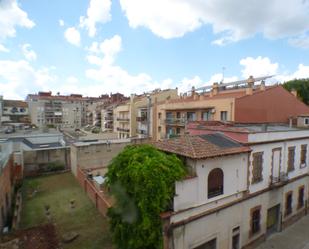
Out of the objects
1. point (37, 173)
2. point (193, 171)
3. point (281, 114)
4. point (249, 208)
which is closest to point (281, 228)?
point (249, 208)

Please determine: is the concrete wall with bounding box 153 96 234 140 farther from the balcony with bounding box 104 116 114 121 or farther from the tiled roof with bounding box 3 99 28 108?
the tiled roof with bounding box 3 99 28 108

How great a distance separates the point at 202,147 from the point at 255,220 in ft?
21.9

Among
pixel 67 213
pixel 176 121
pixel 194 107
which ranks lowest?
pixel 67 213

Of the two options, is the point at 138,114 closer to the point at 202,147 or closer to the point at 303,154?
the point at 303,154

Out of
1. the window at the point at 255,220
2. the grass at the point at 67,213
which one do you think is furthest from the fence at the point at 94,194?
the window at the point at 255,220

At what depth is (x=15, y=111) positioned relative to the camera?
73938mm

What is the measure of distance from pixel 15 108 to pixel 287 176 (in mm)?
80724

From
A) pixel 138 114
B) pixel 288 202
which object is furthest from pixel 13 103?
pixel 288 202

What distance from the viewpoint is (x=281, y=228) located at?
1612 centimetres

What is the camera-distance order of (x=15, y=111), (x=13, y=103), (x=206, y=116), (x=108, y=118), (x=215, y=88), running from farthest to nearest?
(x=13, y=103)
(x=15, y=111)
(x=108, y=118)
(x=215, y=88)
(x=206, y=116)

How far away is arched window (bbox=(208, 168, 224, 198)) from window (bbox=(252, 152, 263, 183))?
2940mm

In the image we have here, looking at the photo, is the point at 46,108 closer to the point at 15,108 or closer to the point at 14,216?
the point at 15,108

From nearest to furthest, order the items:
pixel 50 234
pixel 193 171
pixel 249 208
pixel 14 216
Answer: pixel 193 171, pixel 50 234, pixel 249 208, pixel 14 216

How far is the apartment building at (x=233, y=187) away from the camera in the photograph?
422 inches
